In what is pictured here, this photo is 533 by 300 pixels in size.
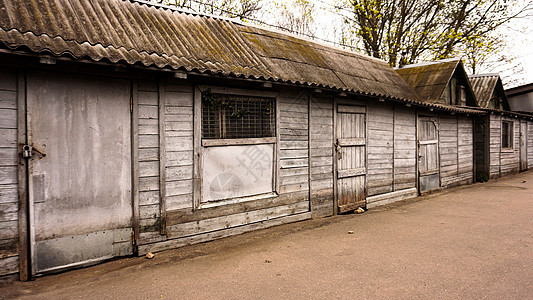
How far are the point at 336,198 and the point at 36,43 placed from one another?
630 centimetres

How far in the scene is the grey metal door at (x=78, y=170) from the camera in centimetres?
400

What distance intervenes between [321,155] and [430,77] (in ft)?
33.1

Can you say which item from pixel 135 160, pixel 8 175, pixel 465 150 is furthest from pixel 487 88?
pixel 8 175

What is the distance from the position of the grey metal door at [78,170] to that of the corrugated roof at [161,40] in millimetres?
499

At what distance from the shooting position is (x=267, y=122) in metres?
6.26

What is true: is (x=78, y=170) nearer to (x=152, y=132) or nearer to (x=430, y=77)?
(x=152, y=132)

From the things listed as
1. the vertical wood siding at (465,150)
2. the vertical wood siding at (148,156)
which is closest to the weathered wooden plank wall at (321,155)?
the vertical wood siding at (148,156)

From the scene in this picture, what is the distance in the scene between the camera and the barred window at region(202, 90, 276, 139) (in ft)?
17.9

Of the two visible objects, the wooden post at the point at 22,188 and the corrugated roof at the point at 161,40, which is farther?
the corrugated roof at the point at 161,40

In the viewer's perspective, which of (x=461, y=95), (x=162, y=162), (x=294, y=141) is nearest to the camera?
(x=162, y=162)

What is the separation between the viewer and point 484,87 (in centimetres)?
1866

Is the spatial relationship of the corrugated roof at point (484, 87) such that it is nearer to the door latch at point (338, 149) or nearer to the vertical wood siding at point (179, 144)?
the door latch at point (338, 149)

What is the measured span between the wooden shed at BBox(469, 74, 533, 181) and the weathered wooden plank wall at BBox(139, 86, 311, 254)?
11.6m

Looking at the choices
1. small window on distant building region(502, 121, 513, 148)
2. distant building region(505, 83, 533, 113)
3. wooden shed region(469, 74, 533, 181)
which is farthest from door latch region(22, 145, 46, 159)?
distant building region(505, 83, 533, 113)
